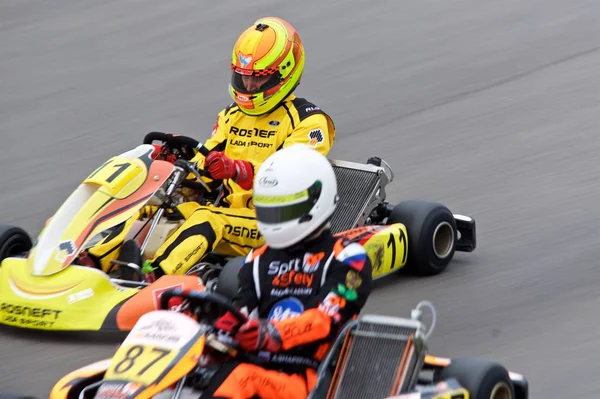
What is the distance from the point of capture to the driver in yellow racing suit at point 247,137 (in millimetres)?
7070

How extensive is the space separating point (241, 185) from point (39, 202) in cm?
273

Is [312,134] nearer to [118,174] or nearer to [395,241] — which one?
[395,241]

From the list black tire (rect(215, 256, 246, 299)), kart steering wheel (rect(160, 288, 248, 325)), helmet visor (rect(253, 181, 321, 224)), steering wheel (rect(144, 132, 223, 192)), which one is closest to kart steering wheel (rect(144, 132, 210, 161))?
steering wheel (rect(144, 132, 223, 192))

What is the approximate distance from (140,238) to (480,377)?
280 centimetres

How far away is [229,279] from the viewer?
6.61 meters

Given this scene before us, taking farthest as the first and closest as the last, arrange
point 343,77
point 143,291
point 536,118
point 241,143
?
point 343,77 < point 536,118 < point 241,143 < point 143,291

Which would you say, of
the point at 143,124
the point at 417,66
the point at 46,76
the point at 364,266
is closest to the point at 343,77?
the point at 417,66

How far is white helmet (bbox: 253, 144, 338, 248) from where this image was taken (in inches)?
199

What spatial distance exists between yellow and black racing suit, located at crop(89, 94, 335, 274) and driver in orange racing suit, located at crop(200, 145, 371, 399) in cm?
173

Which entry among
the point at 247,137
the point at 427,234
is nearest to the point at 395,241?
the point at 427,234

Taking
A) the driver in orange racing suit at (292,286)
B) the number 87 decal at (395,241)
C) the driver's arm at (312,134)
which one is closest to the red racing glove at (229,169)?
the driver's arm at (312,134)

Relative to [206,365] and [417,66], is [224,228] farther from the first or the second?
[417,66]

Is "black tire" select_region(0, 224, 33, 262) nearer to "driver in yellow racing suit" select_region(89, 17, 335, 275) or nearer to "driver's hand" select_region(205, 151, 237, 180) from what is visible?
"driver in yellow racing suit" select_region(89, 17, 335, 275)

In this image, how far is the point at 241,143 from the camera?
7590mm
